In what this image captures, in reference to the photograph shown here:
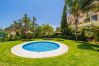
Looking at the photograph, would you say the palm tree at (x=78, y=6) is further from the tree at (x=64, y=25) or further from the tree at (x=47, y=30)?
the tree at (x=47, y=30)

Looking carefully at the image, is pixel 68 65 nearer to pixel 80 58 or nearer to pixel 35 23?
pixel 80 58

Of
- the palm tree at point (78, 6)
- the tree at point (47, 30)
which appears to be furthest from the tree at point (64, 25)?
the palm tree at point (78, 6)

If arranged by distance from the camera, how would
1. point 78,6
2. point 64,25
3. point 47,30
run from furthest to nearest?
1. point 64,25
2. point 47,30
3. point 78,6

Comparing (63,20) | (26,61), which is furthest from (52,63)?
(63,20)

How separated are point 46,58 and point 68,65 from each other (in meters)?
3.07

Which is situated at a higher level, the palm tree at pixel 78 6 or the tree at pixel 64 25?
the palm tree at pixel 78 6

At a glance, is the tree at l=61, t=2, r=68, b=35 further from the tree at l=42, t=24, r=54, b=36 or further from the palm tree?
the palm tree

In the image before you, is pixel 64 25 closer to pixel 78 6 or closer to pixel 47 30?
pixel 47 30

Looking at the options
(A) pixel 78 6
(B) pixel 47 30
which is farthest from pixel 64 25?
(A) pixel 78 6

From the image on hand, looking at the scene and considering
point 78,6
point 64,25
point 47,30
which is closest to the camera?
point 78,6

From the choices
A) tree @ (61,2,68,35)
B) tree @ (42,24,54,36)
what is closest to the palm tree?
tree @ (61,2,68,35)

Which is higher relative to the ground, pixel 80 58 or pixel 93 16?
pixel 93 16

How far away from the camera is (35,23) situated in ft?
121

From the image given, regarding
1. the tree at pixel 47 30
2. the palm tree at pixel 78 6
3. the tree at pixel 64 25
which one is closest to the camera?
the palm tree at pixel 78 6
